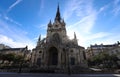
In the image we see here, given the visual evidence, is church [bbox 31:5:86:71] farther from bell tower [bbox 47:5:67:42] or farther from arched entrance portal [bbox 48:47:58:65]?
bell tower [bbox 47:5:67:42]

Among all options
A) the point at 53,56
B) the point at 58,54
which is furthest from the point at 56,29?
the point at 58,54

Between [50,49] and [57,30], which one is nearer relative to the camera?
[50,49]

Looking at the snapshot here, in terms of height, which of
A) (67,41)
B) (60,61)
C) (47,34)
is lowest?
(60,61)

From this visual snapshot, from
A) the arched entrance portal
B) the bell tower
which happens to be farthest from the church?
the bell tower

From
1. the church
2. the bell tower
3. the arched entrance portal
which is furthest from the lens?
the bell tower

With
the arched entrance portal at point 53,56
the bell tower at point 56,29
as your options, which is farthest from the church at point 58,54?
the bell tower at point 56,29

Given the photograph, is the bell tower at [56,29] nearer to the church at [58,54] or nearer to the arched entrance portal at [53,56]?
the church at [58,54]

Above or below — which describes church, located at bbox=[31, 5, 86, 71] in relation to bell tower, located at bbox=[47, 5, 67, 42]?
below

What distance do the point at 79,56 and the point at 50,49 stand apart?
38.8ft

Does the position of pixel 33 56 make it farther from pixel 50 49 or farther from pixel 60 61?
pixel 60 61

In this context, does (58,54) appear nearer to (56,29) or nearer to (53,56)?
(53,56)

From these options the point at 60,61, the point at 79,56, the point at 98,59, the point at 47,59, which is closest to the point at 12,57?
the point at 47,59

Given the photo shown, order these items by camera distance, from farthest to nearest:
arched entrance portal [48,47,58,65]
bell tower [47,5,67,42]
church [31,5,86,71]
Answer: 1. bell tower [47,5,67,42]
2. arched entrance portal [48,47,58,65]
3. church [31,5,86,71]

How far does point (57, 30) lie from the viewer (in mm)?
49719
